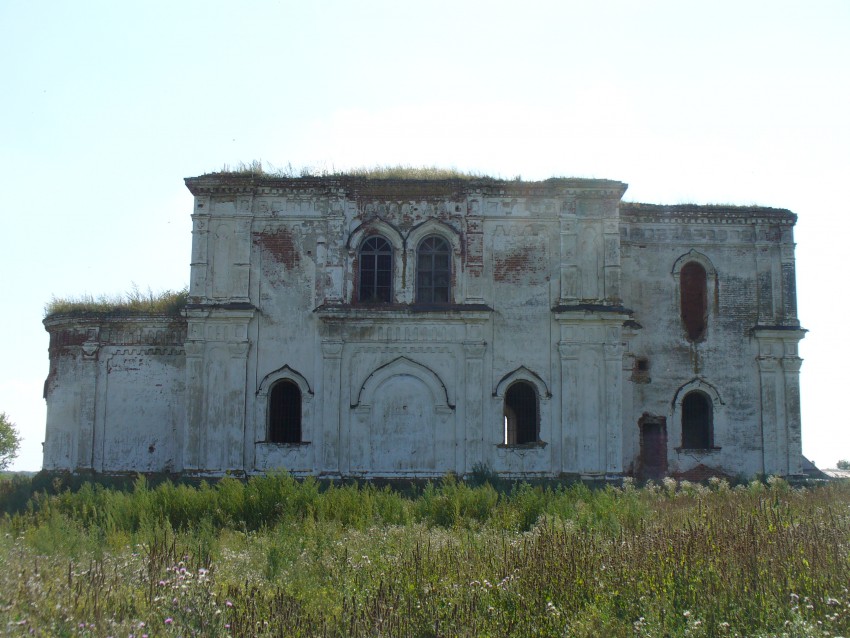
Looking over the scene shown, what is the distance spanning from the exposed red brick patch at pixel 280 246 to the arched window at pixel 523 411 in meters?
5.57

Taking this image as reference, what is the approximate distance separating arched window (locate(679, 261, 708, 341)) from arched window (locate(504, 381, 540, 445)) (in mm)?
4313

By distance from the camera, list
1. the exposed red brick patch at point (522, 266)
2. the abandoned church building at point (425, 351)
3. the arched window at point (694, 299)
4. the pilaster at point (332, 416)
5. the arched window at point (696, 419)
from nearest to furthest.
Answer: the pilaster at point (332, 416) → the abandoned church building at point (425, 351) → the exposed red brick patch at point (522, 266) → the arched window at point (696, 419) → the arched window at point (694, 299)

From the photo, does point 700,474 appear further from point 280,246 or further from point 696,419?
point 280,246

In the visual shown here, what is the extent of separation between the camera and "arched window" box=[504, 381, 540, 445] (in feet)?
61.0

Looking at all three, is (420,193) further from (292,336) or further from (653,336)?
(653,336)

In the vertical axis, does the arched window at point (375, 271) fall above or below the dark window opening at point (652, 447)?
above

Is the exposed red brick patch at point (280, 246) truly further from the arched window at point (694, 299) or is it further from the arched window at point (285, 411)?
the arched window at point (694, 299)

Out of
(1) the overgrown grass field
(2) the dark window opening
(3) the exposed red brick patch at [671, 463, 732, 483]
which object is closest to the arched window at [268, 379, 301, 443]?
(1) the overgrown grass field

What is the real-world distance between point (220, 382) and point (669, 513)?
10.2 meters

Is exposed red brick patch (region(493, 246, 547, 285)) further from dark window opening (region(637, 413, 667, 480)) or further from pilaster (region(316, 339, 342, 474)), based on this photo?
dark window opening (region(637, 413, 667, 480))

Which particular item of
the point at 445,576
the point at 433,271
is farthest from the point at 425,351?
the point at 445,576

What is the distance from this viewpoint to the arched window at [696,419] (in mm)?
19859

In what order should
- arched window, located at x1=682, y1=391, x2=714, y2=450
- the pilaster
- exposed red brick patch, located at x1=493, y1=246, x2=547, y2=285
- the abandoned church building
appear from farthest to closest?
arched window, located at x1=682, y1=391, x2=714, y2=450 < exposed red brick patch, located at x1=493, y1=246, x2=547, y2=285 < the abandoned church building < the pilaster

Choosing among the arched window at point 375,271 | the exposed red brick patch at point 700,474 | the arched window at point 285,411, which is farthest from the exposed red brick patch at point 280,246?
the exposed red brick patch at point 700,474
